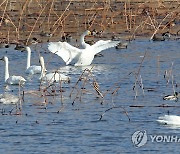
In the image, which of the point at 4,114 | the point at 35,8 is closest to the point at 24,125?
the point at 4,114

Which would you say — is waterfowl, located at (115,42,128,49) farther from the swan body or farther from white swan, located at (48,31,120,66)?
the swan body

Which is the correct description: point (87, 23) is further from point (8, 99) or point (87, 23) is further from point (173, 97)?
point (173, 97)

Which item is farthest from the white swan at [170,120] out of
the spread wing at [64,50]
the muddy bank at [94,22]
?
the muddy bank at [94,22]

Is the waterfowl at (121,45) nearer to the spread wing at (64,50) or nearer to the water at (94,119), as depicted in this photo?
the spread wing at (64,50)

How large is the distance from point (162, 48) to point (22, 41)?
147 inches

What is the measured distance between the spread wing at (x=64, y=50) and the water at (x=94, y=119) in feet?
3.62

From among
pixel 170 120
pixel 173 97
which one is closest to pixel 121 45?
pixel 173 97

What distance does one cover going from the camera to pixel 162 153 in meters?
11.8

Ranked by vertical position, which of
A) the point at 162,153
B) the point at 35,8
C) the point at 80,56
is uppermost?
the point at 35,8

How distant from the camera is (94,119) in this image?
46.2 ft

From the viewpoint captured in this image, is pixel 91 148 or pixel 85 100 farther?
pixel 85 100

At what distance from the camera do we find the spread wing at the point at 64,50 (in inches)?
838

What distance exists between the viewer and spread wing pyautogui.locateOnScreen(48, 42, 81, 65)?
21297 millimetres

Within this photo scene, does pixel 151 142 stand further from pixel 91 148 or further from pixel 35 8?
pixel 35 8
